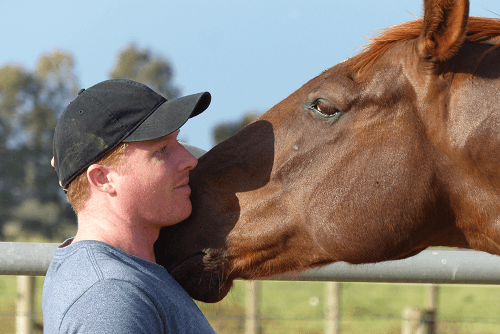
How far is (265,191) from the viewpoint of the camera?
6.59ft

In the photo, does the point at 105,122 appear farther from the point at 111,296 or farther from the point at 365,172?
the point at 365,172

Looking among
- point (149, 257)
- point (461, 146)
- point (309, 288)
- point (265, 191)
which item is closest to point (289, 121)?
point (265, 191)

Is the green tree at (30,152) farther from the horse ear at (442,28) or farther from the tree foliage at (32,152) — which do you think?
the horse ear at (442,28)

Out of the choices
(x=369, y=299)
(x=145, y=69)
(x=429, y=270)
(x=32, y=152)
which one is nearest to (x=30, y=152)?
(x=32, y=152)

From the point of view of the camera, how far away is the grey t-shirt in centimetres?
125

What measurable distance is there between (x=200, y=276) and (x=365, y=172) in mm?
763

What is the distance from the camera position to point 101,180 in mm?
1582

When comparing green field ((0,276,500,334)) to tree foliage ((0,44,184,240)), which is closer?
green field ((0,276,500,334))

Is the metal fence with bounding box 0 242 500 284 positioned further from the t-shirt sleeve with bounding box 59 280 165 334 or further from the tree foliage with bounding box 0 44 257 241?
the tree foliage with bounding box 0 44 257 241

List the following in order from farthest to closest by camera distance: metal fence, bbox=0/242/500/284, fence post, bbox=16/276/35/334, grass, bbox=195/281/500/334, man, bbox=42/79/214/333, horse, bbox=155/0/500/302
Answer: grass, bbox=195/281/500/334 < fence post, bbox=16/276/35/334 < metal fence, bbox=0/242/500/284 < horse, bbox=155/0/500/302 < man, bbox=42/79/214/333

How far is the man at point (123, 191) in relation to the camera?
1.41 metres

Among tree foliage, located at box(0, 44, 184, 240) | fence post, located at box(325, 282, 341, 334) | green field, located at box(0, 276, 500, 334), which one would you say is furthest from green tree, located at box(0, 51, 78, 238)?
fence post, located at box(325, 282, 341, 334)

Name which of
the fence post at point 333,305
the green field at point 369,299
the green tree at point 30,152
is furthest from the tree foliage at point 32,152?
the fence post at point 333,305

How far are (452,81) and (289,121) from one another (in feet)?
2.13
